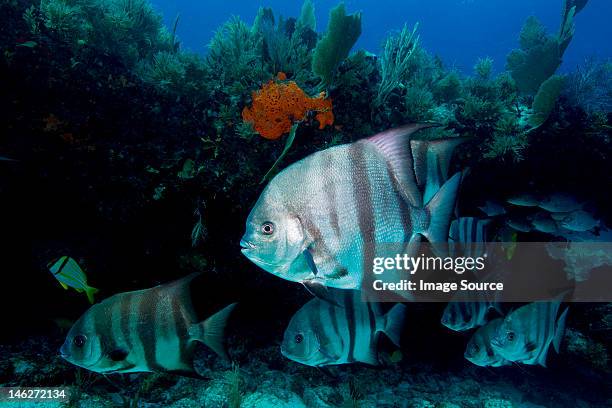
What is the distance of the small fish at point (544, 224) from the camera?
14.8ft

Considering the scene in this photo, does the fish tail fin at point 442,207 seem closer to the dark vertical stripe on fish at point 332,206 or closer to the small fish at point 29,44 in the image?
the dark vertical stripe on fish at point 332,206

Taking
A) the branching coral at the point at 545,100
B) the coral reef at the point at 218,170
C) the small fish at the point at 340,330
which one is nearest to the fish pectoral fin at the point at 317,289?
the small fish at the point at 340,330

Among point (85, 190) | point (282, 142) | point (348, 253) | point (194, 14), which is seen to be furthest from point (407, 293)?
point (194, 14)

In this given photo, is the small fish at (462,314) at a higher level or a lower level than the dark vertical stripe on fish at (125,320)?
higher

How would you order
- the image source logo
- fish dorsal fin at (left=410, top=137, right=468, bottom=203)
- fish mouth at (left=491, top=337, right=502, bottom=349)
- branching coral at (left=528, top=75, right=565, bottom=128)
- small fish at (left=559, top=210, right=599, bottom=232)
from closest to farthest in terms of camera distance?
fish dorsal fin at (left=410, top=137, right=468, bottom=203), fish mouth at (left=491, top=337, right=502, bottom=349), the image source logo, branching coral at (left=528, top=75, right=565, bottom=128), small fish at (left=559, top=210, right=599, bottom=232)

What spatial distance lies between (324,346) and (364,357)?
1.31ft

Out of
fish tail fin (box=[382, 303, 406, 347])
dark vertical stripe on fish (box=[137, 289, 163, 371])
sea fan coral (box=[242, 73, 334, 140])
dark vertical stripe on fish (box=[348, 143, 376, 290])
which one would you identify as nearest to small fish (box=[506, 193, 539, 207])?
fish tail fin (box=[382, 303, 406, 347])

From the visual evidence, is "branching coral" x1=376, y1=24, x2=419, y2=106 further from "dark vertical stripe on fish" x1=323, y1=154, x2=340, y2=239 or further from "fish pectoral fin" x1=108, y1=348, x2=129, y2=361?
"fish pectoral fin" x1=108, y1=348, x2=129, y2=361

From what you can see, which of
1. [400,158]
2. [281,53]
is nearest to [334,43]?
[281,53]

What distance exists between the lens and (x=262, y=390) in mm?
3957

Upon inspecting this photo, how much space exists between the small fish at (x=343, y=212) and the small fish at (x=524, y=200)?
133 inches

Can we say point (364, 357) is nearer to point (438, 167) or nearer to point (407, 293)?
point (407, 293)

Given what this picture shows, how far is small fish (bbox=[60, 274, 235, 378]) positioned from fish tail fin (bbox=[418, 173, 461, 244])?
176 centimetres

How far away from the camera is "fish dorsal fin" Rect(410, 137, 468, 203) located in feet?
5.96
